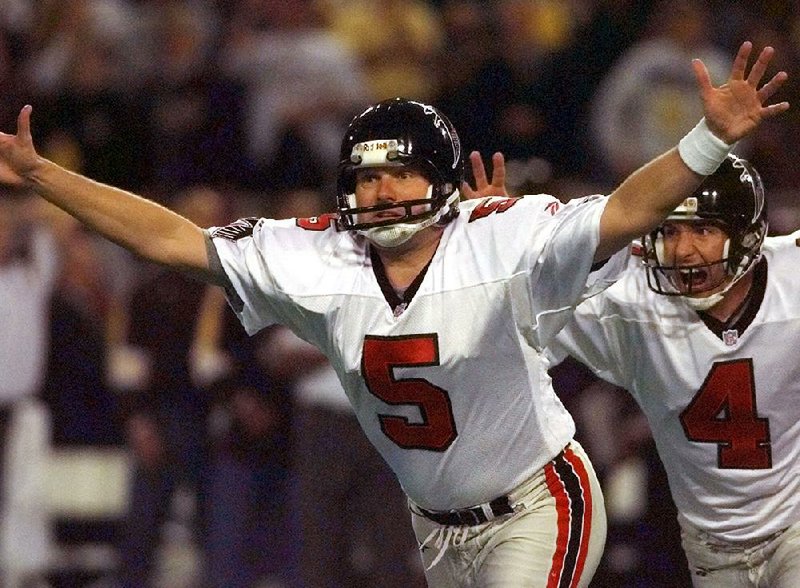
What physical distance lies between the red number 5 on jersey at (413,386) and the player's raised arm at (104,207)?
55 cm

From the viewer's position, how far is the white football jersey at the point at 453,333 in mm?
4277

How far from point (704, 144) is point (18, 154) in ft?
5.78

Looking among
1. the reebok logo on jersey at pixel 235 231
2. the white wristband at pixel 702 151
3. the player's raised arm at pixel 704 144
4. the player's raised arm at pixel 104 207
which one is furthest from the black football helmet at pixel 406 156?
the white wristband at pixel 702 151

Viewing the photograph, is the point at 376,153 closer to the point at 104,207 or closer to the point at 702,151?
the point at 104,207

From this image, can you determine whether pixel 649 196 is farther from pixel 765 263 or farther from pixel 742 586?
pixel 742 586

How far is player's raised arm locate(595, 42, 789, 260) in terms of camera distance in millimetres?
3818

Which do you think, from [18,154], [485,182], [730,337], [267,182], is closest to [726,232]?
[730,337]

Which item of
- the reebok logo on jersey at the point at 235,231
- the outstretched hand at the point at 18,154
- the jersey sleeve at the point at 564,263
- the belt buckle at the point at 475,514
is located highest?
the outstretched hand at the point at 18,154

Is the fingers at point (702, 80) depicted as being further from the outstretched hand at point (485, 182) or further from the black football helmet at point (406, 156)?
the outstretched hand at point (485, 182)

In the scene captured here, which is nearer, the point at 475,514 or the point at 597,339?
the point at 475,514

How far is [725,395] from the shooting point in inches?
182

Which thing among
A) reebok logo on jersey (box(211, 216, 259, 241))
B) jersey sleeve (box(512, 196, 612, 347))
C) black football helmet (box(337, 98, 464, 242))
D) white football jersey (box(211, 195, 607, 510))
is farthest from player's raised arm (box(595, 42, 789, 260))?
reebok logo on jersey (box(211, 216, 259, 241))

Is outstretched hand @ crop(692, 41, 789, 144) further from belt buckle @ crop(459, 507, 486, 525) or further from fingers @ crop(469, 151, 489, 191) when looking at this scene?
fingers @ crop(469, 151, 489, 191)

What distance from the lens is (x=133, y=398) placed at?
7949 millimetres
